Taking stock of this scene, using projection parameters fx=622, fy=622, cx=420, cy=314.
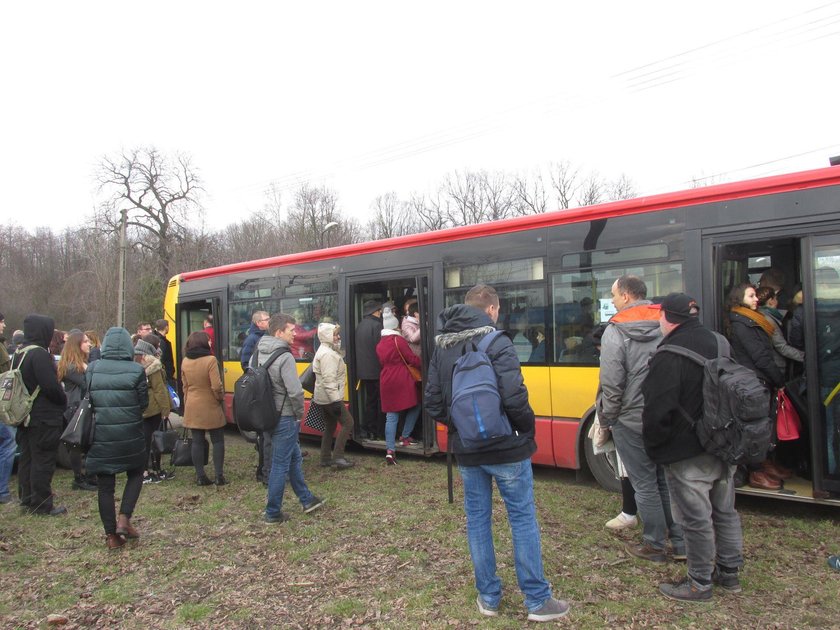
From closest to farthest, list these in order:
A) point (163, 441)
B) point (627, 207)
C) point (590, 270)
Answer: point (627, 207) < point (590, 270) < point (163, 441)

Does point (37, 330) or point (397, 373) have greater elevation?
point (37, 330)

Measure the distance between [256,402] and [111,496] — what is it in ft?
4.53

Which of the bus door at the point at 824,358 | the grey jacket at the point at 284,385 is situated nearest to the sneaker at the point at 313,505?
the grey jacket at the point at 284,385

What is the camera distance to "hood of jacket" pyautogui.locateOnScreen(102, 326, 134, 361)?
529 centimetres

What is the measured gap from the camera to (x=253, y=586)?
4395 millimetres

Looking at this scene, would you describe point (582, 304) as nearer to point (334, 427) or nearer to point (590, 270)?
point (590, 270)

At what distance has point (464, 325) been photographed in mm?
3670

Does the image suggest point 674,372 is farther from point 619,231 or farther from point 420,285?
point 420,285

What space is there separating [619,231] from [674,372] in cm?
276

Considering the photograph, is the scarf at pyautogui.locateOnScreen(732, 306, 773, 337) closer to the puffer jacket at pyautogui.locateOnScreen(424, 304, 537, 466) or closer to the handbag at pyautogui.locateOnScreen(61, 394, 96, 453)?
the puffer jacket at pyautogui.locateOnScreen(424, 304, 537, 466)

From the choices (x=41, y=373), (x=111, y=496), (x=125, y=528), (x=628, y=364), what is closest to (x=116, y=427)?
(x=111, y=496)

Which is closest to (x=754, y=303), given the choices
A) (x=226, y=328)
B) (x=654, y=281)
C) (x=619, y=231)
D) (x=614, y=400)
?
(x=654, y=281)

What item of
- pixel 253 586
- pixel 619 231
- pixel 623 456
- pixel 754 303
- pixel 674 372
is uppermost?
pixel 619 231

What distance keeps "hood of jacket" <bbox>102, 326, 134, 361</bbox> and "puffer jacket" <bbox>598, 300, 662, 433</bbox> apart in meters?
3.94
